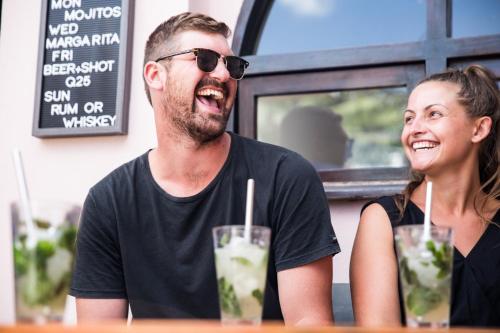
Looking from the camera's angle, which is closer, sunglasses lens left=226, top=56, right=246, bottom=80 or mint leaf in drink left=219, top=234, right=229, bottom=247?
mint leaf in drink left=219, top=234, right=229, bottom=247

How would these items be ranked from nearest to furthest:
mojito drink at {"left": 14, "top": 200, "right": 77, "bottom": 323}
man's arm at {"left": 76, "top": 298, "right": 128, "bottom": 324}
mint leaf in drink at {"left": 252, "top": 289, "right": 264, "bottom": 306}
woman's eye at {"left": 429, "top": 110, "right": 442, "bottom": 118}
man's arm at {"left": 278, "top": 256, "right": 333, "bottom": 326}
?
1. mojito drink at {"left": 14, "top": 200, "right": 77, "bottom": 323}
2. mint leaf in drink at {"left": 252, "top": 289, "right": 264, "bottom": 306}
3. man's arm at {"left": 278, "top": 256, "right": 333, "bottom": 326}
4. man's arm at {"left": 76, "top": 298, "right": 128, "bottom": 324}
5. woman's eye at {"left": 429, "top": 110, "right": 442, "bottom": 118}

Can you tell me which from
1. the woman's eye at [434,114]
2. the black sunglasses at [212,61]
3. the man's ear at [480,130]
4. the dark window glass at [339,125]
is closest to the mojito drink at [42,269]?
the black sunglasses at [212,61]

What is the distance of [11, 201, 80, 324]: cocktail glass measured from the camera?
1117mm

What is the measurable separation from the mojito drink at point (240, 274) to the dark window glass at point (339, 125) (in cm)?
179

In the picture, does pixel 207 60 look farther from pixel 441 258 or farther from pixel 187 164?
pixel 441 258

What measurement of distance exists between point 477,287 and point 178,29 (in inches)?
46.1

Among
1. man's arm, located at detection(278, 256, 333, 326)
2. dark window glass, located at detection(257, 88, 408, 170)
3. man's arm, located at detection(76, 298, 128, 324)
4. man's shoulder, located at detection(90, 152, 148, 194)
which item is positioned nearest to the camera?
man's arm, located at detection(278, 256, 333, 326)

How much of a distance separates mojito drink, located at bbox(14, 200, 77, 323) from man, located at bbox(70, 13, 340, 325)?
0.79 metres

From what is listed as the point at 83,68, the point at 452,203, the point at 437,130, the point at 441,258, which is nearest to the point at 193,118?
the point at 437,130

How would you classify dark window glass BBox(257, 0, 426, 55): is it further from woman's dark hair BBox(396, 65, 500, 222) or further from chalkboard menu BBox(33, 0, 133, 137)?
woman's dark hair BBox(396, 65, 500, 222)

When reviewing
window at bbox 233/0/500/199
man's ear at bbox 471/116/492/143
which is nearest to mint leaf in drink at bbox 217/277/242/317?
man's ear at bbox 471/116/492/143

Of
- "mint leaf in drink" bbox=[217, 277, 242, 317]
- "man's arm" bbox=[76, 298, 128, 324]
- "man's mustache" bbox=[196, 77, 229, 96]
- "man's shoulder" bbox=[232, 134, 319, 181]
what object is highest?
"man's mustache" bbox=[196, 77, 229, 96]

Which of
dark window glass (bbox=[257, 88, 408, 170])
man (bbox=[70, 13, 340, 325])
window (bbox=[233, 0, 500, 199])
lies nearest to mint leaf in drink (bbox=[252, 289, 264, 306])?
man (bbox=[70, 13, 340, 325])

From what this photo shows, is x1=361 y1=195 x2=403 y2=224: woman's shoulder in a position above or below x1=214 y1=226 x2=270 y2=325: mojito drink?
above
